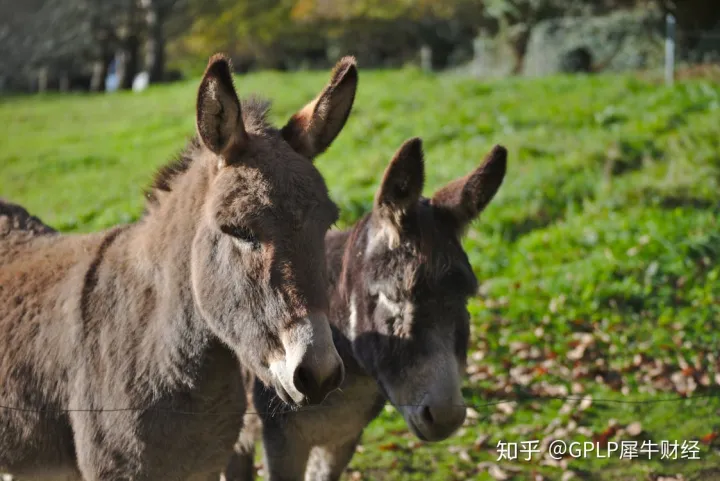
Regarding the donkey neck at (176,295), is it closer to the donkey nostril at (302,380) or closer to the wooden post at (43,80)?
the donkey nostril at (302,380)

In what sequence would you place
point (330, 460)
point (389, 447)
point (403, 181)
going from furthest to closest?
point (389, 447) → point (330, 460) → point (403, 181)

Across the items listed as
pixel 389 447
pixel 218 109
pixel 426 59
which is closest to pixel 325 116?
pixel 218 109

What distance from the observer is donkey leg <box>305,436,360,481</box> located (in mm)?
4449

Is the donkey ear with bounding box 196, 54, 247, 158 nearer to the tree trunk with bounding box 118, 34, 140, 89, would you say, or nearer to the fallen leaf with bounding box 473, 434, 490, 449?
the fallen leaf with bounding box 473, 434, 490, 449

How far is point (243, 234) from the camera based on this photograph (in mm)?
2877

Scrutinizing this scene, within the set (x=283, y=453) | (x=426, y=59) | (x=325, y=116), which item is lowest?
(x=426, y=59)

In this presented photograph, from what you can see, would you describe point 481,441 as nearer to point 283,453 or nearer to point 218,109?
point 283,453

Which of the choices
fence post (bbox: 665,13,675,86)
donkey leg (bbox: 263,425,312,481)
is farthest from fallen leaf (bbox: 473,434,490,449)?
fence post (bbox: 665,13,675,86)

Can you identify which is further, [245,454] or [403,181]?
[245,454]

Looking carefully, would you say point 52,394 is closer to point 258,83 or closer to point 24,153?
point 24,153

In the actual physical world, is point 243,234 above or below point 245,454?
above

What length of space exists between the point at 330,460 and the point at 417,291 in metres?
1.43

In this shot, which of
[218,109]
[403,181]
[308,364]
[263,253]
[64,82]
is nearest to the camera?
[308,364]

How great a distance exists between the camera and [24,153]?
17516 mm
